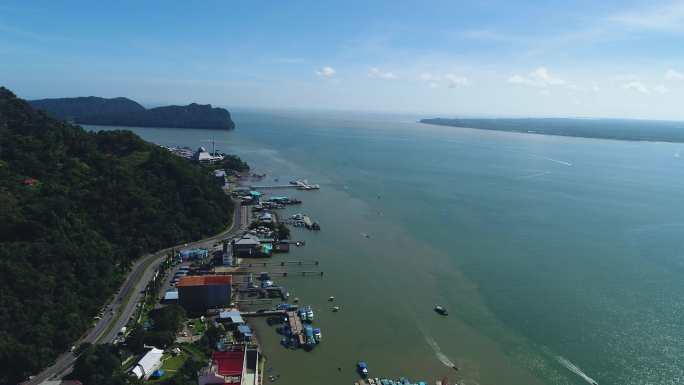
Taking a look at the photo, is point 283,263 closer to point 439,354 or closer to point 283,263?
point 283,263

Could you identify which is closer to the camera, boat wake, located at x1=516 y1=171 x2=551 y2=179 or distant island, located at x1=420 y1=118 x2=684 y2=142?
boat wake, located at x1=516 y1=171 x2=551 y2=179

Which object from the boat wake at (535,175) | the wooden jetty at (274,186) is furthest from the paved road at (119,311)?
the boat wake at (535,175)

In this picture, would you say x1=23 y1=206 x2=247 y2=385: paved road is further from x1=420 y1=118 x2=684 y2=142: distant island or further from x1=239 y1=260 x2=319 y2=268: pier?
x1=420 y1=118 x2=684 y2=142: distant island

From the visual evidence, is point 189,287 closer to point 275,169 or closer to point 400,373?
point 400,373

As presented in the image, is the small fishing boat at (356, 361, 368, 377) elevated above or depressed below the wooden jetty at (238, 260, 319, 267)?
below

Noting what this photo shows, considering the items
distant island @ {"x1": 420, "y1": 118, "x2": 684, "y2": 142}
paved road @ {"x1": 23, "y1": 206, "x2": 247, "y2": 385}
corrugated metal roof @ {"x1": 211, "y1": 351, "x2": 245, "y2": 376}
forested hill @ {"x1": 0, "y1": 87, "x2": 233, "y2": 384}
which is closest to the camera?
corrugated metal roof @ {"x1": 211, "y1": 351, "x2": 245, "y2": 376}

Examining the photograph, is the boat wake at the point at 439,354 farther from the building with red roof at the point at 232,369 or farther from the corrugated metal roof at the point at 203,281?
the corrugated metal roof at the point at 203,281

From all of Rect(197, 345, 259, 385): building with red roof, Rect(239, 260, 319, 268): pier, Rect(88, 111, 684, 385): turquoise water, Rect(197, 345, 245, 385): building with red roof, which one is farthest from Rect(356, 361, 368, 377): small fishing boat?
Rect(239, 260, 319, 268): pier
